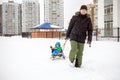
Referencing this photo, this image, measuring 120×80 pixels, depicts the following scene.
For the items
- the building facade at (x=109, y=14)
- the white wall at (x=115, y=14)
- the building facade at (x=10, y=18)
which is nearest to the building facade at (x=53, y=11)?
the building facade at (x=10, y=18)

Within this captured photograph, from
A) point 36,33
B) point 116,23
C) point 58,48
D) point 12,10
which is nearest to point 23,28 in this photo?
point 12,10

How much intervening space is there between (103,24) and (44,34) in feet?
31.7

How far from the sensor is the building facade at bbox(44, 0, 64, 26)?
4031 inches

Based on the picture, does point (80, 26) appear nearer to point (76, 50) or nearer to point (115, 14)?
point (76, 50)

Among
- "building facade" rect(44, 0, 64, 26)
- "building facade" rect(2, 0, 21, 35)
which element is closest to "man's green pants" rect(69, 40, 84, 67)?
"building facade" rect(44, 0, 64, 26)

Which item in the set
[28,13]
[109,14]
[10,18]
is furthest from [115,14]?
[10,18]

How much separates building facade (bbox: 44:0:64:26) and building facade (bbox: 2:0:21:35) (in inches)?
564

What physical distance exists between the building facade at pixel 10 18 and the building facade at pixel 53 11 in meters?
14.3

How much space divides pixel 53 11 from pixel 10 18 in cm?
1950

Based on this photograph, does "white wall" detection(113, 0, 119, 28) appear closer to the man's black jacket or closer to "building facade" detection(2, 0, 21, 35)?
the man's black jacket

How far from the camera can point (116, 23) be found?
3778 cm

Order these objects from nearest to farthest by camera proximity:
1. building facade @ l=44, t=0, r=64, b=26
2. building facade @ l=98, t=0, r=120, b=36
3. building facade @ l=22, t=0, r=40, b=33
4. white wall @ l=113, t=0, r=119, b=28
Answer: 1. white wall @ l=113, t=0, r=119, b=28
2. building facade @ l=98, t=0, r=120, b=36
3. building facade @ l=44, t=0, r=64, b=26
4. building facade @ l=22, t=0, r=40, b=33

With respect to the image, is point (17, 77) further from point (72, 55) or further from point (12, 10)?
point (12, 10)

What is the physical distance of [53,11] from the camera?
108 metres
